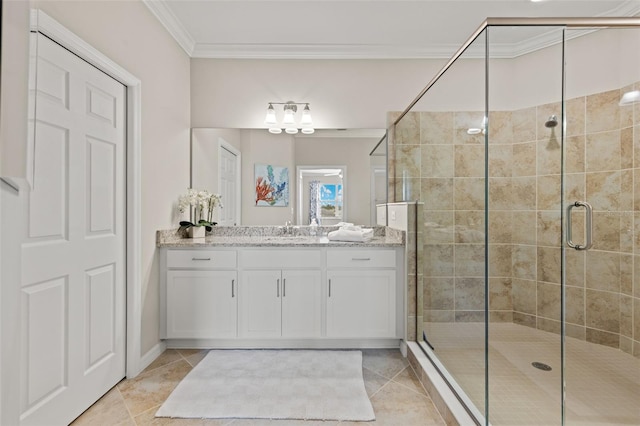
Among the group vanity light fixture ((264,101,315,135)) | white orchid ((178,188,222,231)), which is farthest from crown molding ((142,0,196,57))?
white orchid ((178,188,222,231))

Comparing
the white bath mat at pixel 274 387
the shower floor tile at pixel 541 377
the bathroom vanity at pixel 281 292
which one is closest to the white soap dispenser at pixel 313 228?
the bathroom vanity at pixel 281 292

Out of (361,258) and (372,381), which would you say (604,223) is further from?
(372,381)

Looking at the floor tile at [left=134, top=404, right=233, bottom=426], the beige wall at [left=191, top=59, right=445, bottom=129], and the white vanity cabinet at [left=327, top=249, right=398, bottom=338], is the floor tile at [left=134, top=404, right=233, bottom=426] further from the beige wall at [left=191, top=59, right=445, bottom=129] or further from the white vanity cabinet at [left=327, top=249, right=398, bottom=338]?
the beige wall at [left=191, top=59, right=445, bottom=129]

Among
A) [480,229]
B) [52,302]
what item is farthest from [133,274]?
[480,229]

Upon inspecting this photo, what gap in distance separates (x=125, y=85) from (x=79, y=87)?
0.41 m

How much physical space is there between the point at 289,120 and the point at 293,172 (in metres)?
0.47

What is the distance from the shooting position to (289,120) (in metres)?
2.99

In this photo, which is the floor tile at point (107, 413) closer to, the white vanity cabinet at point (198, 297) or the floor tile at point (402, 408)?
the white vanity cabinet at point (198, 297)

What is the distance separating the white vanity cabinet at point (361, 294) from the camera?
254cm

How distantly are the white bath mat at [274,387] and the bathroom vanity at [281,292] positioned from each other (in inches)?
6.3

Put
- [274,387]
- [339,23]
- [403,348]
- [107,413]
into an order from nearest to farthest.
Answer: [107,413], [274,387], [403,348], [339,23]

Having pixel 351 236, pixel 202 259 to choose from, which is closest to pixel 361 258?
pixel 351 236

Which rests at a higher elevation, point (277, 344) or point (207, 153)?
point (207, 153)

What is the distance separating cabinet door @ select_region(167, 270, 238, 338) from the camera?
2525 millimetres
